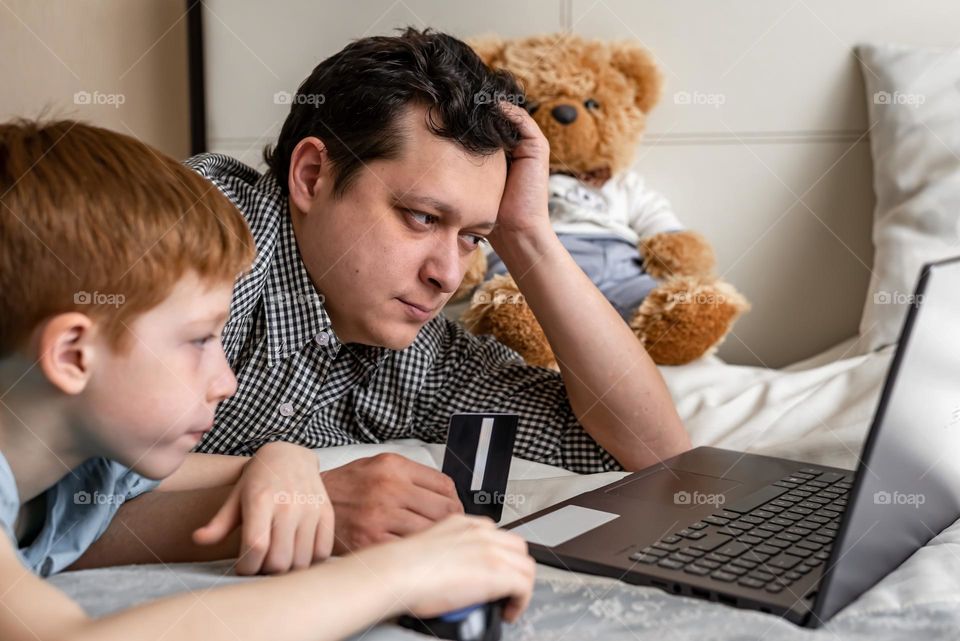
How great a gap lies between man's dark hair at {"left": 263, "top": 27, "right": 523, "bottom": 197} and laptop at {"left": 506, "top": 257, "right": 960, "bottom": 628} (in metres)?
0.45

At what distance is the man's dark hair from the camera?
1.09m

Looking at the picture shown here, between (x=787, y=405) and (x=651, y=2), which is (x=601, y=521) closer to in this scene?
(x=787, y=405)

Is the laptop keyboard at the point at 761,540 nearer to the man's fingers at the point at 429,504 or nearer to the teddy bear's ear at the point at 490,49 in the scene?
the man's fingers at the point at 429,504

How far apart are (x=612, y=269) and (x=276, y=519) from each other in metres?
1.07

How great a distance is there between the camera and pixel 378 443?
120cm

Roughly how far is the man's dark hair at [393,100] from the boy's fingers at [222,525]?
485mm

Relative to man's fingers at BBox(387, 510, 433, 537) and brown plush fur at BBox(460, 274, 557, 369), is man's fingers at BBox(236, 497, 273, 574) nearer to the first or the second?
man's fingers at BBox(387, 510, 433, 537)

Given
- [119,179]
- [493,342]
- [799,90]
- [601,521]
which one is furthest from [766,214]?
[119,179]

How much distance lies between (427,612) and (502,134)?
706 mm

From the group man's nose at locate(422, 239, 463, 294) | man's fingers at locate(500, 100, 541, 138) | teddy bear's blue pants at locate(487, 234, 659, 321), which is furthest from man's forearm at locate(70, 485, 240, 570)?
teddy bear's blue pants at locate(487, 234, 659, 321)

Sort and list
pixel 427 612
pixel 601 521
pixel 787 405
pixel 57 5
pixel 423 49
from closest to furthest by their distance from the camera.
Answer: pixel 427 612 → pixel 601 521 → pixel 423 49 → pixel 787 405 → pixel 57 5

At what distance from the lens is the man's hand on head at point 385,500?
0.76 m

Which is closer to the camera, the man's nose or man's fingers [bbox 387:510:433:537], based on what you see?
man's fingers [bbox 387:510:433:537]

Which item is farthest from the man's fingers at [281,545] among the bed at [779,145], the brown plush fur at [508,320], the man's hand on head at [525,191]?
the brown plush fur at [508,320]
